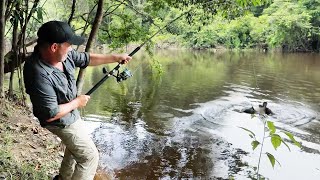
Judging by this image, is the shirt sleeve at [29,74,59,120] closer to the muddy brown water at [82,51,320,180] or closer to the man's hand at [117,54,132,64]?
the man's hand at [117,54,132,64]

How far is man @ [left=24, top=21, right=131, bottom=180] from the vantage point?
10.3 ft

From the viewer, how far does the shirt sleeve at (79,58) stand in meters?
3.86

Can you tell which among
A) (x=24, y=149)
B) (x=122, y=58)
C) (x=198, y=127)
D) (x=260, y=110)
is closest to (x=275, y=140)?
(x=122, y=58)


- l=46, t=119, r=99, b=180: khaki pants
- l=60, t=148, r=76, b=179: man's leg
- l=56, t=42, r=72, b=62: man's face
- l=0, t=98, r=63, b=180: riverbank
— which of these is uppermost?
l=56, t=42, r=72, b=62: man's face

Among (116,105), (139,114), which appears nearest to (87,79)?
(116,105)

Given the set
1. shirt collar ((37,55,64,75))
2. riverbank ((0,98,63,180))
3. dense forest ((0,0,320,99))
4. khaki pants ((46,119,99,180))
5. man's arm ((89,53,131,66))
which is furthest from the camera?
dense forest ((0,0,320,99))

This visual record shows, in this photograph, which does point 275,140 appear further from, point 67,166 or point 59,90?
point 67,166

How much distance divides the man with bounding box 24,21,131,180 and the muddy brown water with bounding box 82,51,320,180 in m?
→ 2.51

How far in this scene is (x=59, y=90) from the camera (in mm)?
3293

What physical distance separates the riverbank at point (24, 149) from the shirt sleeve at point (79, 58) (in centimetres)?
152

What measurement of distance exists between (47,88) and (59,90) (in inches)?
6.7

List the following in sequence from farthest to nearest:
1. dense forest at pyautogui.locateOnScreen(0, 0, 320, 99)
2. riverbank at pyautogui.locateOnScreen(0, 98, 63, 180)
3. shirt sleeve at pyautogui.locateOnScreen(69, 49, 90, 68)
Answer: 1. dense forest at pyautogui.locateOnScreen(0, 0, 320, 99)
2. riverbank at pyautogui.locateOnScreen(0, 98, 63, 180)
3. shirt sleeve at pyautogui.locateOnScreen(69, 49, 90, 68)

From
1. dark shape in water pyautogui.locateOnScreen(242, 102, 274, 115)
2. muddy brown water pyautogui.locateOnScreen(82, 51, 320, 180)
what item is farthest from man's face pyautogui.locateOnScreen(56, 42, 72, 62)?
dark shape in water pyautogui.locateOnScreen(242, 102, 274, 115)

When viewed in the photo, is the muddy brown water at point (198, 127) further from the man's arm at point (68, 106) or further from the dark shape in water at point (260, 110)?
the man's arm at point (68, 106)
